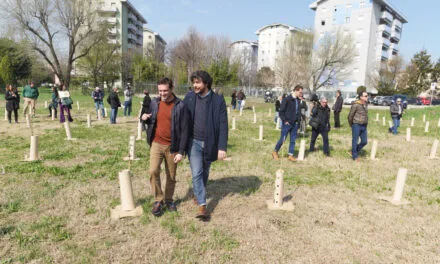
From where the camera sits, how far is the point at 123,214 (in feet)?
13.8

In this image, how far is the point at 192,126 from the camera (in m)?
3.93

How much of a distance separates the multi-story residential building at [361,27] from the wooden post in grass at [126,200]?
5105cm

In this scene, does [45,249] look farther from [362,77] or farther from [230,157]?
[362,77]

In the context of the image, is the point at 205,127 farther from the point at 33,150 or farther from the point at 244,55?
the point at 244,55

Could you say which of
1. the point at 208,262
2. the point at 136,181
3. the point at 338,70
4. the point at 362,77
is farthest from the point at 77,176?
the point at 362,77

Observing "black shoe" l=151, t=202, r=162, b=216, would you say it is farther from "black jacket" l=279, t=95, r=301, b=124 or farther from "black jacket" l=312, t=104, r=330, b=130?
"black jacket" l=312, t=104, r=330, b=130

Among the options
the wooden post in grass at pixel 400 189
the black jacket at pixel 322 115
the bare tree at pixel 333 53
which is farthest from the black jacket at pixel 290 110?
the bare tree at pixel 333 53

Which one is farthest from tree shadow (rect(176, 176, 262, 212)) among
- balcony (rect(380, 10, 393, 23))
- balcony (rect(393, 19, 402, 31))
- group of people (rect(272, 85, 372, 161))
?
balcony (rect(393, 19, 402, 31))

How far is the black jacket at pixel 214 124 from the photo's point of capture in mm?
3846

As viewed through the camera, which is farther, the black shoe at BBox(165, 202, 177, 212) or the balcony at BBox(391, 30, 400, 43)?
the balcony at BBox(391, 30, 400, 43)

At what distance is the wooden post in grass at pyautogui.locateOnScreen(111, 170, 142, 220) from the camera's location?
13.9ft

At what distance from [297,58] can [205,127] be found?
37.3m

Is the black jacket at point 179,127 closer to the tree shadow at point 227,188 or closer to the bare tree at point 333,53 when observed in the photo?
the tree shadow at point 227,188

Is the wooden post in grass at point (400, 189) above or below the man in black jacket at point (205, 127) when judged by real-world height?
below
